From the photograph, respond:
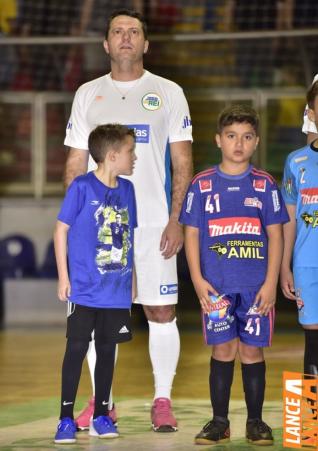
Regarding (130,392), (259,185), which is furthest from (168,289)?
(130,392)

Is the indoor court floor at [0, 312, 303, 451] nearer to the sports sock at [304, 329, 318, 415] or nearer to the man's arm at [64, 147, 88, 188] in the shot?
the sports sock at [304, 329, 318, 415]

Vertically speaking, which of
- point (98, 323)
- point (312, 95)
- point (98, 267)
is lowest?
point (98, 323)

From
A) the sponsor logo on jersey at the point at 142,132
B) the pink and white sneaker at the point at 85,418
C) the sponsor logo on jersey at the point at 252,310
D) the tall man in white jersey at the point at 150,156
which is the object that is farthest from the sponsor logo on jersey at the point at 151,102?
the pink and white sneaker at the point at 85,418

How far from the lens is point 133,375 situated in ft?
26.0

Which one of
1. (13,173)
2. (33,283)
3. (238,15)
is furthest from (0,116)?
(238,15)

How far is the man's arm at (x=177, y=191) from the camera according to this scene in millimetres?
5590

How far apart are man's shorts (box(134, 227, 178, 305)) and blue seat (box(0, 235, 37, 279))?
22.4 ft

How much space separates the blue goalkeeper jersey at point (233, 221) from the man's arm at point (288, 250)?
0.13m

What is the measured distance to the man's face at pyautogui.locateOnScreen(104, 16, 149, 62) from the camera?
5.61 m

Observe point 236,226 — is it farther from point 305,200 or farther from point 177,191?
point 177,191

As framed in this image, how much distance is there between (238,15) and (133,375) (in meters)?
6.45

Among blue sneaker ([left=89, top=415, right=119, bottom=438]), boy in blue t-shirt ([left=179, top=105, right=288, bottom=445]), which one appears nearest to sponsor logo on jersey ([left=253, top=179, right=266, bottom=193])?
boy in blue t-shirt ([left=179, top=105, right=288, bottom=445])

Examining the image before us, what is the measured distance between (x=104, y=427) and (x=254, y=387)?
693 millimetres

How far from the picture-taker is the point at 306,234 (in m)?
5.18
